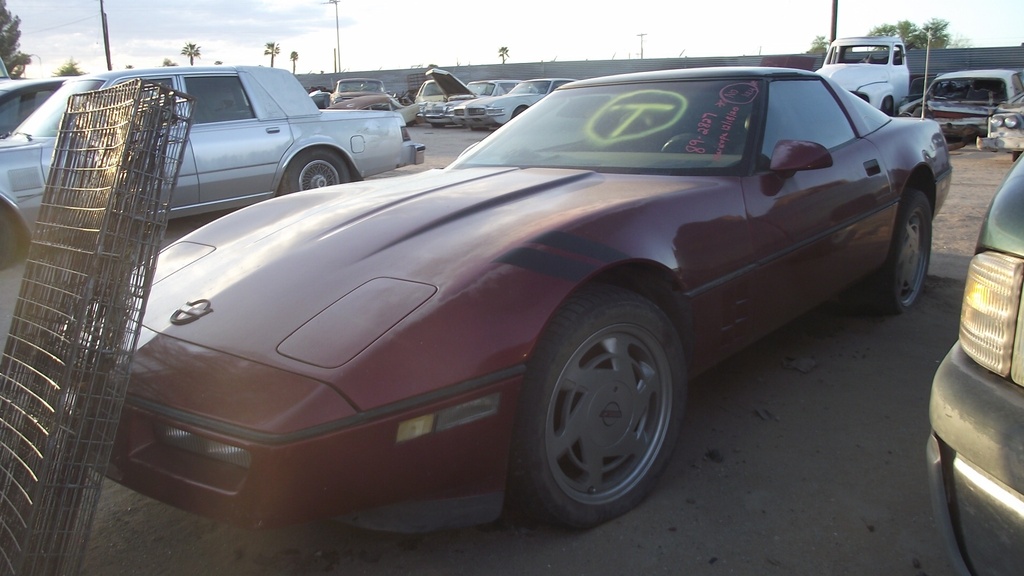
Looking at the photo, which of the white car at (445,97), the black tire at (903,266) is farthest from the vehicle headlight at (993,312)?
the white car at (445,97)

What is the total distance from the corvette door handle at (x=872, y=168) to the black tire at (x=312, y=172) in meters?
5.28

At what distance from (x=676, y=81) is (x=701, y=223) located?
Result: 1.02m

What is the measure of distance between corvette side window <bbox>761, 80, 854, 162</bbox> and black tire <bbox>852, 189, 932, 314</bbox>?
59 cm

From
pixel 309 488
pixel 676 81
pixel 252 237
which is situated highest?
pixel 676 81

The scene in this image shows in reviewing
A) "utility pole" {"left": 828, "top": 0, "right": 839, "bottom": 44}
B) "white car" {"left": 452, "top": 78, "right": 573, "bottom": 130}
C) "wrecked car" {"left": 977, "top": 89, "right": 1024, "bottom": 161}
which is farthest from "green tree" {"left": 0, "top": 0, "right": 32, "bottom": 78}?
"wrecked car" {"left": 977, "top": 89, "right": 1024, "bottom": 161}

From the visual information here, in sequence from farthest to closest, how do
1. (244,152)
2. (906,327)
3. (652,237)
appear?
1. (244,152)
2. (906,327)
3. (652,237)

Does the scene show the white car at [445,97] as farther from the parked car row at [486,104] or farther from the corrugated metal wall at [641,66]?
the corrugated metal wall at [641,66]

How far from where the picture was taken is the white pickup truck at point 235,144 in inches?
240

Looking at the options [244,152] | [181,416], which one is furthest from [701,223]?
[244,152]

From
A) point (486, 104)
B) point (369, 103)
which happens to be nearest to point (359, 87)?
point (369, 103)

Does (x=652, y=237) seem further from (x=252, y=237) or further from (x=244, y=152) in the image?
(x=244, y=152)

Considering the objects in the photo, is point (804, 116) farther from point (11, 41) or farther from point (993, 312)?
point (11, 41)

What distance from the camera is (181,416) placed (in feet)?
6.24

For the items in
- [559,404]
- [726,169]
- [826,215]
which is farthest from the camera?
[826,215]
